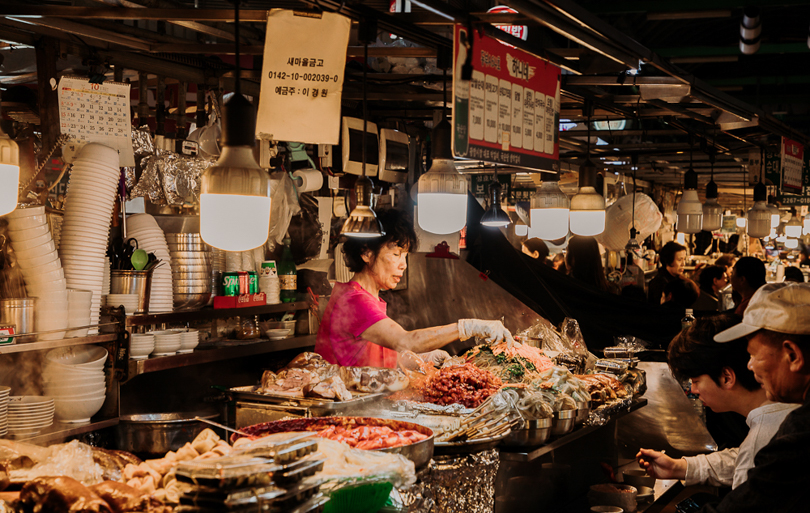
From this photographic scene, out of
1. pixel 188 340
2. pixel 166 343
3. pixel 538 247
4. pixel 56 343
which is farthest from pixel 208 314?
pixel 538 247

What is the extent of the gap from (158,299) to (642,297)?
7272mm

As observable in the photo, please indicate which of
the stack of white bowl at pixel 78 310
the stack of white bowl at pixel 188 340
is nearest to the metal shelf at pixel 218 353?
the stack of white bowl at pixel 188 340

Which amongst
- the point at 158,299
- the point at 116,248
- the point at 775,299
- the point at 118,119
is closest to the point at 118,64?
the point at 118,119

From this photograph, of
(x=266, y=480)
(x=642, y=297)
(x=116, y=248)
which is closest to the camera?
(x=266, y=480)

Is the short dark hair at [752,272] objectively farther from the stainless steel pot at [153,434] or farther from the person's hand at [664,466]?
the stainless steel pot at [153,434]

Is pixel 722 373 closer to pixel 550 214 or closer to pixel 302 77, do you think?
pixel 550 214

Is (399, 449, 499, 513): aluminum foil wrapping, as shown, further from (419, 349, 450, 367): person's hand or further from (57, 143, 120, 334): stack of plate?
(419, 349, 450, 367): person's hand

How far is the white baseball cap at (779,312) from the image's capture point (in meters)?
2.27

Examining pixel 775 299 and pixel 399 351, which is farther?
pixel 399 351

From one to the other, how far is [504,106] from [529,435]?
1610 millimetres

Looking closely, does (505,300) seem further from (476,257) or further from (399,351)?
(399,351)

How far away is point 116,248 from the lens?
3.92 meters

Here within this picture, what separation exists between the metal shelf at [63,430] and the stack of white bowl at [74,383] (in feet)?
0.13

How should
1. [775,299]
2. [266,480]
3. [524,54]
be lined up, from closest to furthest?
[266,480], [775,299], [524,54]
